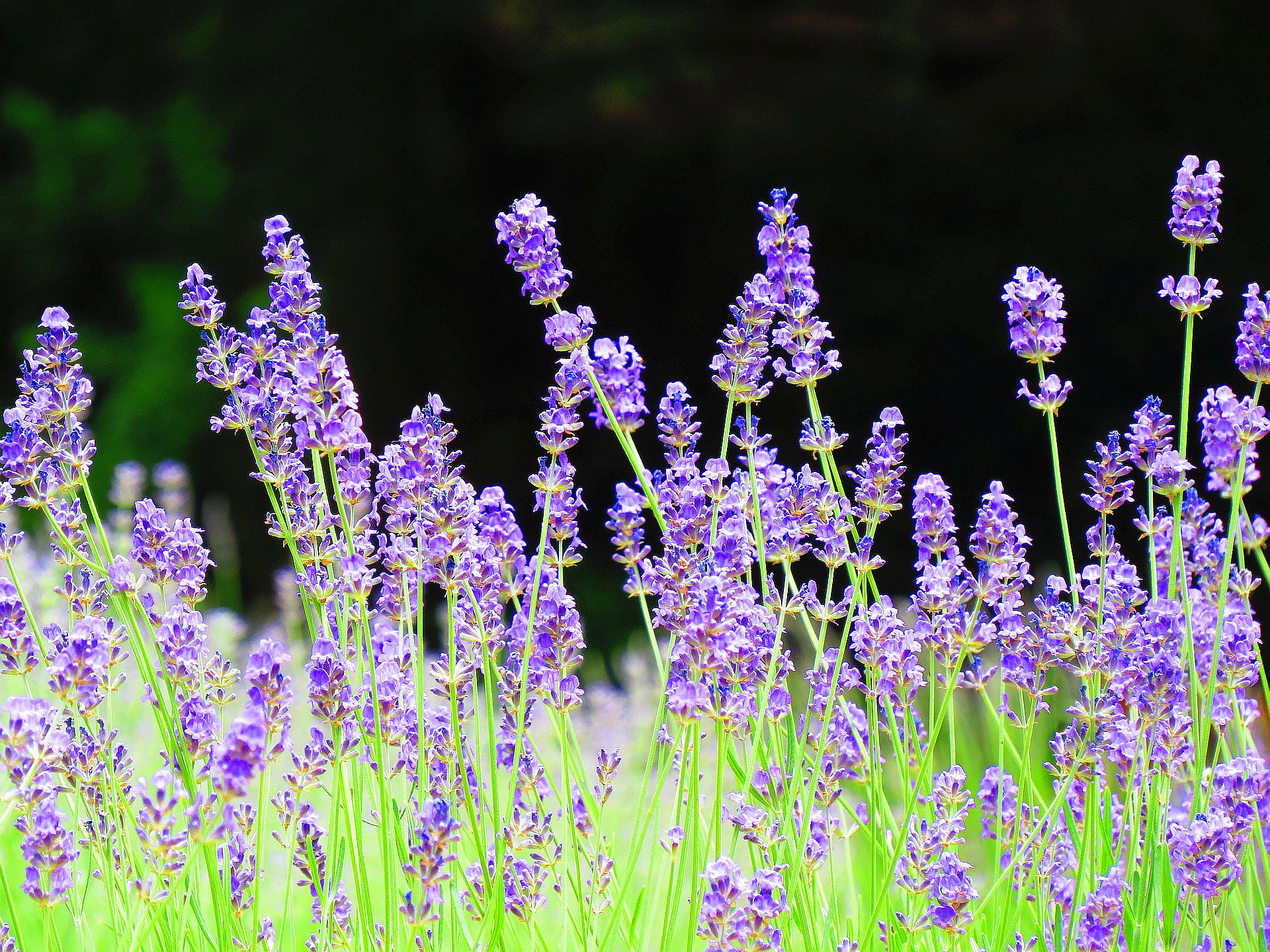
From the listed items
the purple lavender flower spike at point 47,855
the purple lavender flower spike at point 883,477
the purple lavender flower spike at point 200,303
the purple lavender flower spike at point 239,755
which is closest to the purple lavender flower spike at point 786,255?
the purple lavender flower spike at point 883,477

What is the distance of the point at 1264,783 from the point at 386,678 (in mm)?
983

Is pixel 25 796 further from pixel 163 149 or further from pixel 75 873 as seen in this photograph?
pixel 163 149

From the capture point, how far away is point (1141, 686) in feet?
4.47

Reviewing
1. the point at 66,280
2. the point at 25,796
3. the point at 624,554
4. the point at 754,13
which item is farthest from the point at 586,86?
the point at 25,796

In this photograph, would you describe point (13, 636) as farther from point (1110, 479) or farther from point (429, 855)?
point (1110, 479)

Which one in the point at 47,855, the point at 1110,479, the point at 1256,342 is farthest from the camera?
the point at 1110,479

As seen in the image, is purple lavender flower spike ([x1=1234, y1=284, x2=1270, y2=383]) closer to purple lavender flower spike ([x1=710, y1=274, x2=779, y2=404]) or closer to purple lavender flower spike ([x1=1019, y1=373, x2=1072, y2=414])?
purple lavender flower spike ([x1=1019, y1=373, x2=1072, y2=414])

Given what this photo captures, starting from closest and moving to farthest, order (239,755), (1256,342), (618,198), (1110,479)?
(239,755) < (1256,342) < (1110,479) < (618,198)

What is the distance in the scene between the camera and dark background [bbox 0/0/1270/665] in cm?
572

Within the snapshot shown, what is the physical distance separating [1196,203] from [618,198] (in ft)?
18.6

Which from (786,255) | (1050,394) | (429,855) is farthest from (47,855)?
(1050,394)

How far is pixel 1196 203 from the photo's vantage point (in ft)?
4.61

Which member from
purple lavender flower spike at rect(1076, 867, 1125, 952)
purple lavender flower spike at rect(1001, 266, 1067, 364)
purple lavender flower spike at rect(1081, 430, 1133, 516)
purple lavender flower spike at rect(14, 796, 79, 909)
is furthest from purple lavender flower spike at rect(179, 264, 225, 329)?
purple lavender flower spike at rect(1076, 867, 1125, 952)

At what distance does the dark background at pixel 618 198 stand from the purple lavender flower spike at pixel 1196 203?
4326mm
